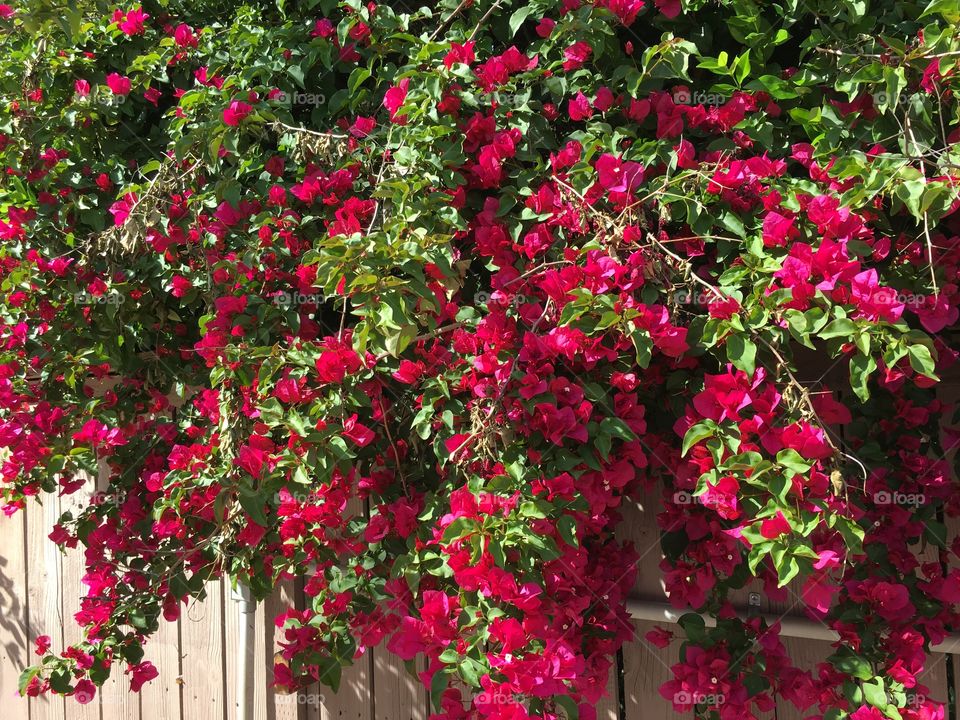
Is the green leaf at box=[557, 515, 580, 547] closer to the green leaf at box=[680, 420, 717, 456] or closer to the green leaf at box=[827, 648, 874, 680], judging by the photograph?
the green leaf at box=[680, 420, 717, 456]

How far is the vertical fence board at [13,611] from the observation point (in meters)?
3.03

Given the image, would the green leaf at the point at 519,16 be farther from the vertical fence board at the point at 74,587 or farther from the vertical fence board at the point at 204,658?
the vertical fence board at the point at 74,587

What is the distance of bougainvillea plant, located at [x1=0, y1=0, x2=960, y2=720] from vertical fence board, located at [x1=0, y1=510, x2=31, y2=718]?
1.29 meters

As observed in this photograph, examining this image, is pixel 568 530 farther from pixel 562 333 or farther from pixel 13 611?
pixel 13 611

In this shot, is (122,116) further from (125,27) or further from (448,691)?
(448,691)

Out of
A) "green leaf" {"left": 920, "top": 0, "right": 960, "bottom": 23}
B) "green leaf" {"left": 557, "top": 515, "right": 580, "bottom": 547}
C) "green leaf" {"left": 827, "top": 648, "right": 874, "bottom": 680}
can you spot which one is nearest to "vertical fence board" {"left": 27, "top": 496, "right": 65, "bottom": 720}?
"green leaf" {"left": 557, "top": 515, "right": 580, "bottom": 547}

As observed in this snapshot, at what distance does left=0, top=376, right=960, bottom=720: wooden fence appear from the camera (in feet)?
6.08

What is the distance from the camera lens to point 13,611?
3072 millimetres

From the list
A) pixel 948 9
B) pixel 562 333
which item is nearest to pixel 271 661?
pixel 562 333

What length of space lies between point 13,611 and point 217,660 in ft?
3.35

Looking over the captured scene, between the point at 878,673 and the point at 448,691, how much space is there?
0.71 m

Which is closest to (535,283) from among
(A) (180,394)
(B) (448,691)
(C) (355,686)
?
(B) (448,691)

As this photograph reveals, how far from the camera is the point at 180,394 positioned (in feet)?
7.04

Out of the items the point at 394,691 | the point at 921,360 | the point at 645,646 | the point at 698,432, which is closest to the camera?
the point at 921,360
